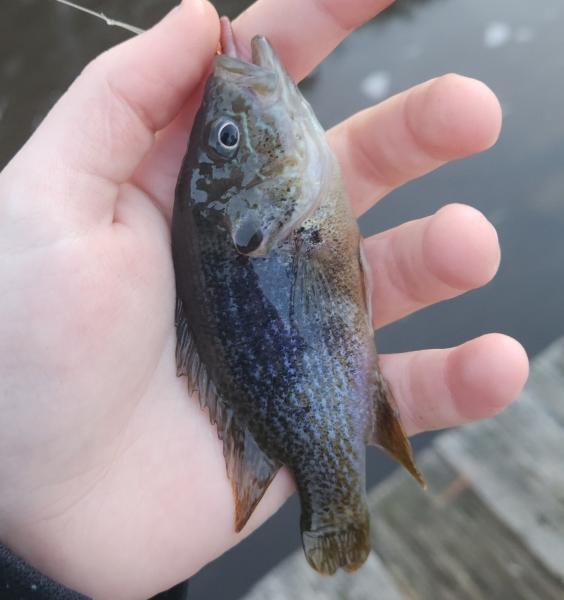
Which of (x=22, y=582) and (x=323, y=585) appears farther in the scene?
(x=323, y=585)

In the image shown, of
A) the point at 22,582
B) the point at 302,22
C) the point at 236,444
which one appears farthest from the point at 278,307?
the point at 22,582

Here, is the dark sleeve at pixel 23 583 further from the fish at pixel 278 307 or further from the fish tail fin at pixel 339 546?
the fish tail fin at pixel 339 546

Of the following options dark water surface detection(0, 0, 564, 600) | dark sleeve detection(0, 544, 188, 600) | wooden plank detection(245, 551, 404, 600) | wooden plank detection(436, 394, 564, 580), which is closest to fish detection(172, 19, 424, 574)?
dark sleeve detection(0, 544, 188, 600)

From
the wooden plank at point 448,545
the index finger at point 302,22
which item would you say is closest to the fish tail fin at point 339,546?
the wooden plank at point 448,545

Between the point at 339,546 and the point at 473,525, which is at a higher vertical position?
the point at 339,546

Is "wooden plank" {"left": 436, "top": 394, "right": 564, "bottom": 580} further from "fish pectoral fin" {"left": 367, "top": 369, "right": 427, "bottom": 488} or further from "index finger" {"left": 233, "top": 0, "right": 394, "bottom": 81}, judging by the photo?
"index finger" {"left": 233, "top": 0, "right": 394, "bottom": 81}

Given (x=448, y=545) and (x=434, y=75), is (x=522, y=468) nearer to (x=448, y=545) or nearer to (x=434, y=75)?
(x=448, y=545)
